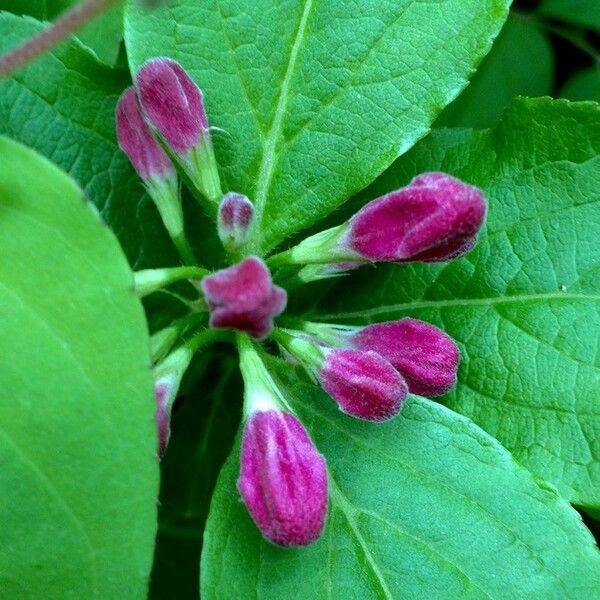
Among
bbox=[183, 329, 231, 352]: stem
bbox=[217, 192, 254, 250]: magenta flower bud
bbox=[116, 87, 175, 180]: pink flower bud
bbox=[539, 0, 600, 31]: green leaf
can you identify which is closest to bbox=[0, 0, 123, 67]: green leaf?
bbox=[116, 87, 175, 180]: pink flower bud

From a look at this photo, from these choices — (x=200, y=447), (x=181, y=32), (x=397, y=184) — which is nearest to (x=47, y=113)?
(x=181, y=32)

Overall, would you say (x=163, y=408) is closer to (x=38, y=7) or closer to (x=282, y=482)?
(x=282, y=482)

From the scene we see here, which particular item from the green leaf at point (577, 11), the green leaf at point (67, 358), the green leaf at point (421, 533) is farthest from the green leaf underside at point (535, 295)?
the green leaf at point (577, 11)

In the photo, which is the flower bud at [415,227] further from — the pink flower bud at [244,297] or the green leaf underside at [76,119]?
the green leaf underside at [76,119]

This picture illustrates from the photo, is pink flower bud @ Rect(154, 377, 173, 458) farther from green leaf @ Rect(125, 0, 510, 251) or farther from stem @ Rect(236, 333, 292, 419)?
green leaf @ Rect(125, 0, 510, 251)

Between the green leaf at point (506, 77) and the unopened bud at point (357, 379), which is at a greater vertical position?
the green leaf at point (506, 77)

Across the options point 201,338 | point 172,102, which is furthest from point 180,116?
point 201,338
